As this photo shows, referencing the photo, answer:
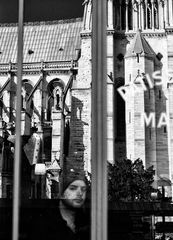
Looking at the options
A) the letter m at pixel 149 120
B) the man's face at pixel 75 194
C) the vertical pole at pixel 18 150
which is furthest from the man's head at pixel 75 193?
the letter m at pixel 149 120

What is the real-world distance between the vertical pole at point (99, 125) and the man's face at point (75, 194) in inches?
10.2

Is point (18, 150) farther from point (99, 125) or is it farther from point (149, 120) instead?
point (149, 120)

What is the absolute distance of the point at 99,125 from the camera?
13.4 feet

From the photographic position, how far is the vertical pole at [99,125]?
392 cm

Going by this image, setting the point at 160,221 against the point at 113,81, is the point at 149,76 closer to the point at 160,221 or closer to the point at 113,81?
the point at 113,81

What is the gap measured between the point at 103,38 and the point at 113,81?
0.57 meters

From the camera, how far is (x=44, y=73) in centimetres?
2761

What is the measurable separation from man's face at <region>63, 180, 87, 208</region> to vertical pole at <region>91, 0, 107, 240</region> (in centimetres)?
26

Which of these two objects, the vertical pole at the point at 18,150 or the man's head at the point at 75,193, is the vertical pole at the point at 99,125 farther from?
the vertical pole at the point at 18,150

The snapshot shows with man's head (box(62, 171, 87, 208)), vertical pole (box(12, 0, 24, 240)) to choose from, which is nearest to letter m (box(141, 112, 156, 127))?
man's head (box(62, 171, 87, 208))

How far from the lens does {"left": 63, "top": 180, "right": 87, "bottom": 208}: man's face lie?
418 cm

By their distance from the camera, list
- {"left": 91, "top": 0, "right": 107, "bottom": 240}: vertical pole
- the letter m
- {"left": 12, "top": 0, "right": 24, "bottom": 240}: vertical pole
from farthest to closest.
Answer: the letter m < {"left": 12, "top": 0, "right": 24, "bottom": 240}: vertical pole < {"left": 91, "top": 0, "right": 107, "bottom": 240}: vertical pole

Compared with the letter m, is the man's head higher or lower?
lower

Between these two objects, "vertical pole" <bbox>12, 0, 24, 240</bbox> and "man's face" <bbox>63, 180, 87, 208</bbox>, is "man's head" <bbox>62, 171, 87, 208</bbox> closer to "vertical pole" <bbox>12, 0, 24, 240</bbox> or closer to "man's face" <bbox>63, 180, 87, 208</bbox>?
"man's face" <bbox>63, 180, 87, 208</bbox>
